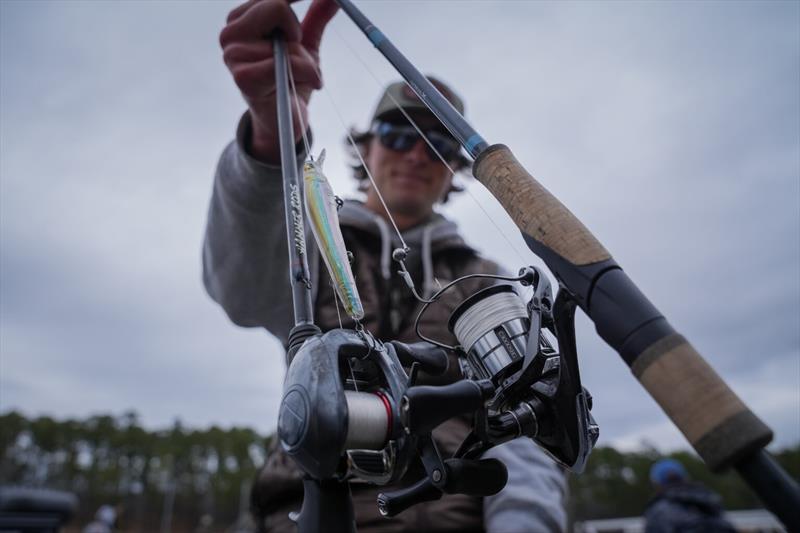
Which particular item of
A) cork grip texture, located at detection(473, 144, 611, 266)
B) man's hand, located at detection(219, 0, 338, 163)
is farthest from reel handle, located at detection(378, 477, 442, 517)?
man's hand, located at detection(219, 0, 338, 163)

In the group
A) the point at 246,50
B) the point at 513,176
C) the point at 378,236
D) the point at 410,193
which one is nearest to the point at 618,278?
the point at 513,176

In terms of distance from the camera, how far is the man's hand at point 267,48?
166 centimetres

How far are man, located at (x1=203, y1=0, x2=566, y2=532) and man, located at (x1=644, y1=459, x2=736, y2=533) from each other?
348 cm

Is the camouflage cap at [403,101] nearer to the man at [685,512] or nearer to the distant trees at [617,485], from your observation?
the man at [685,512]

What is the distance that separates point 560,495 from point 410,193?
150 cm

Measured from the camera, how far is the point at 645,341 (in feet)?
2.50

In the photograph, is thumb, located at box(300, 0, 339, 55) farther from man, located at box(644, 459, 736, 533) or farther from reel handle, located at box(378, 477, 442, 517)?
man, located at box(644, 459, 736, 533)

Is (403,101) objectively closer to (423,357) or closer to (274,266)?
(274,266)

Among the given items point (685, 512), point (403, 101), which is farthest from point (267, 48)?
point (685, 512)

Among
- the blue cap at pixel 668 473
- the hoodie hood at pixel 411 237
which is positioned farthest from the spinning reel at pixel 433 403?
the blue cap at pixel 668 473

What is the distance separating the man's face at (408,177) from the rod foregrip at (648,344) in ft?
5.76

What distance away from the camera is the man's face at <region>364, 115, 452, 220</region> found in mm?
2748

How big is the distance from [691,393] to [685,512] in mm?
5119

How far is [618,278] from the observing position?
825 mm
